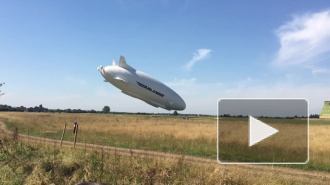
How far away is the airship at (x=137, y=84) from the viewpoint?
3819cm

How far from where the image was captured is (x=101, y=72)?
137 ft

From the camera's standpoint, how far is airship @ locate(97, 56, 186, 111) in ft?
125

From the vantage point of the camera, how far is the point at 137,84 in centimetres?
3800

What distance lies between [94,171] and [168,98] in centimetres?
3054

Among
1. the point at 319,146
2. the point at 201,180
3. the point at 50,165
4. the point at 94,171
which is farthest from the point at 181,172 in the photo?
the point at 319,146

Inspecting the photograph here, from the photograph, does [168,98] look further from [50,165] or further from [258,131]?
[258,131]
